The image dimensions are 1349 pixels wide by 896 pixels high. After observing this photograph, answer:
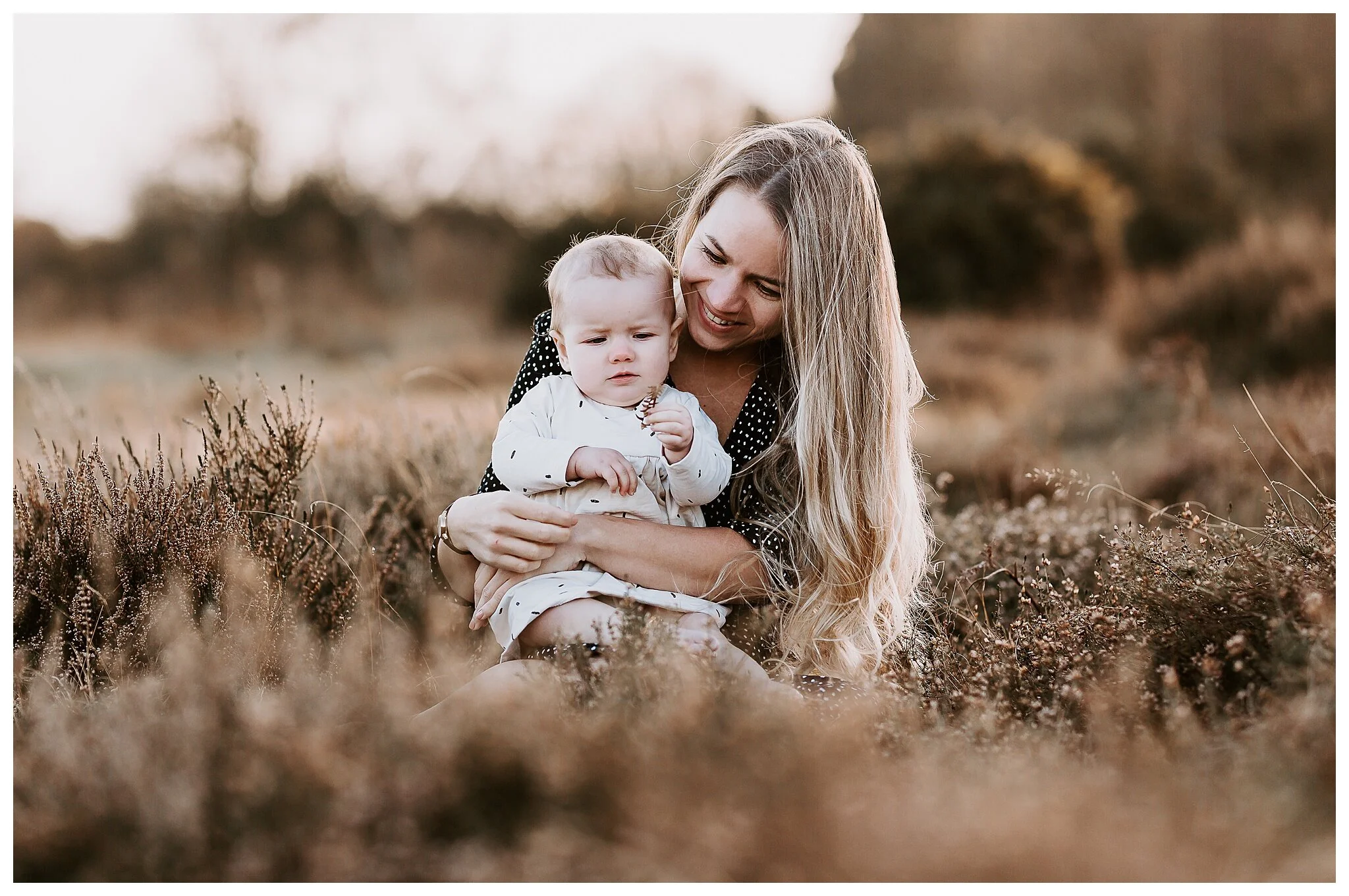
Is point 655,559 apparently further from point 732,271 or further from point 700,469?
point 732,271

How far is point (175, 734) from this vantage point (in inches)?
81.4

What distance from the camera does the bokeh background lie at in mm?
8492

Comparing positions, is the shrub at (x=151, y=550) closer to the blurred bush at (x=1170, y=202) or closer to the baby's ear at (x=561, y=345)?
the baby's ear at (x=561, y=345)

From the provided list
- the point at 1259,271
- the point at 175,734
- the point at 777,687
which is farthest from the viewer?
the point at 1259,271

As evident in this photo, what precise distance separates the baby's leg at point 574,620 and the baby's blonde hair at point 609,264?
2.39ft

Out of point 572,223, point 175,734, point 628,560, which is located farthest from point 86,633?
point 572,223

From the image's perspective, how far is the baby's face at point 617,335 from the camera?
263 cm

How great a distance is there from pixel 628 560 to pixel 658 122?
488 inches

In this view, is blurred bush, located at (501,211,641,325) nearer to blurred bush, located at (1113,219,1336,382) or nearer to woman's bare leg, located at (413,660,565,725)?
blurred bush, located at (1113,219,1336,382)

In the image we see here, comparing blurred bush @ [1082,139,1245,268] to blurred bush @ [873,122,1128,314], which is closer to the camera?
blurred bush @ [873,122,1128,314]

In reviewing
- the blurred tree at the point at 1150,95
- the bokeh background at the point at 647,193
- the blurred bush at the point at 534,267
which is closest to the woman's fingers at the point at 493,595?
the bokeh background at the point at 647,193

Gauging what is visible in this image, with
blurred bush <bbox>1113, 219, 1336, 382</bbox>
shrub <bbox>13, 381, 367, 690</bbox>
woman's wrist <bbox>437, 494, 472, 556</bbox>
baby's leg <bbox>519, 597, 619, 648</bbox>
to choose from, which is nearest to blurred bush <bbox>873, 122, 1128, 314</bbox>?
blurred bush <bbox>1113, 219, 1336, 382</bbox>

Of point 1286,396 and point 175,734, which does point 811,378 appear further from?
point 1286,396

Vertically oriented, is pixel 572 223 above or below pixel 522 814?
above
